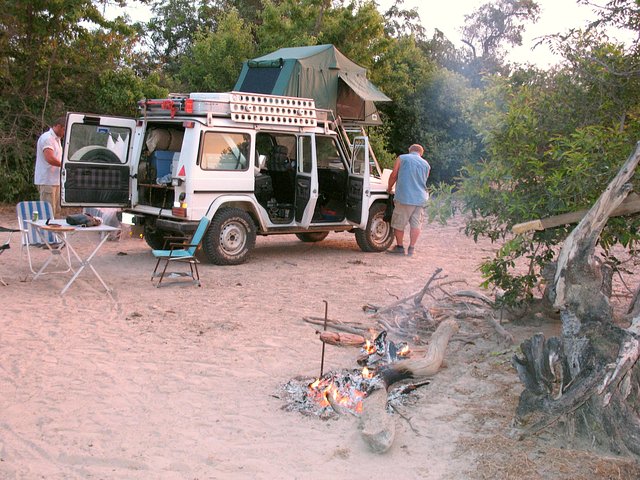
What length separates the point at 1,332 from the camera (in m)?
6.49

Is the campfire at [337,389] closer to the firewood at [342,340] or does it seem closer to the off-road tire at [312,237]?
the firewood at [342,340]

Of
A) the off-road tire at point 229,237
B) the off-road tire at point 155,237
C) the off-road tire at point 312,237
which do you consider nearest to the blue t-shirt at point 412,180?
the off-road tire at point 312,237

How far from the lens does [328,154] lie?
1094 cm

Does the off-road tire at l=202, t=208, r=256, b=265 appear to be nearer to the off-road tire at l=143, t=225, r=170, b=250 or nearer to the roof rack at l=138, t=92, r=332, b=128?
the off-road tire at l=143, t=225, r=170, b=250

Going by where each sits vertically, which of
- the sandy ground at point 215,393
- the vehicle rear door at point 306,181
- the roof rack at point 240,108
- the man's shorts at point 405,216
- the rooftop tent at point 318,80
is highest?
the rooftop tent at point 318,80

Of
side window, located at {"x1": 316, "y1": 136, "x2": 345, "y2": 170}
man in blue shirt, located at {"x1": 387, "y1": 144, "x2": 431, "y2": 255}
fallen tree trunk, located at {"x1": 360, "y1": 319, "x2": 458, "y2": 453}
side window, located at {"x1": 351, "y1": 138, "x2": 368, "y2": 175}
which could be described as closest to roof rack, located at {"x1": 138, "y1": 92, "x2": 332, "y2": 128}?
side window, located at {"x1": 316, "y1": 136, "x2": 345, "y2": 170}

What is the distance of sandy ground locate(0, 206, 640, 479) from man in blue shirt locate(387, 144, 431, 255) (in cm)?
228

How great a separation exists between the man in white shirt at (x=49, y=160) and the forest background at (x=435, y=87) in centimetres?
408

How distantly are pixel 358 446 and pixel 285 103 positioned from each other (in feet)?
21.4

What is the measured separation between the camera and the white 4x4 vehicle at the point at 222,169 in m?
9.33

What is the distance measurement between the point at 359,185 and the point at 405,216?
888 mm

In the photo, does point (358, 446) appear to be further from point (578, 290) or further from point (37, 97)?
point (37, 97)

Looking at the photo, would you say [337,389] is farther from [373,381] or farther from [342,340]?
[342,340]

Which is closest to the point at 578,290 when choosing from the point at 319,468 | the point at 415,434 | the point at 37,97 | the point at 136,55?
the point at 415,434
